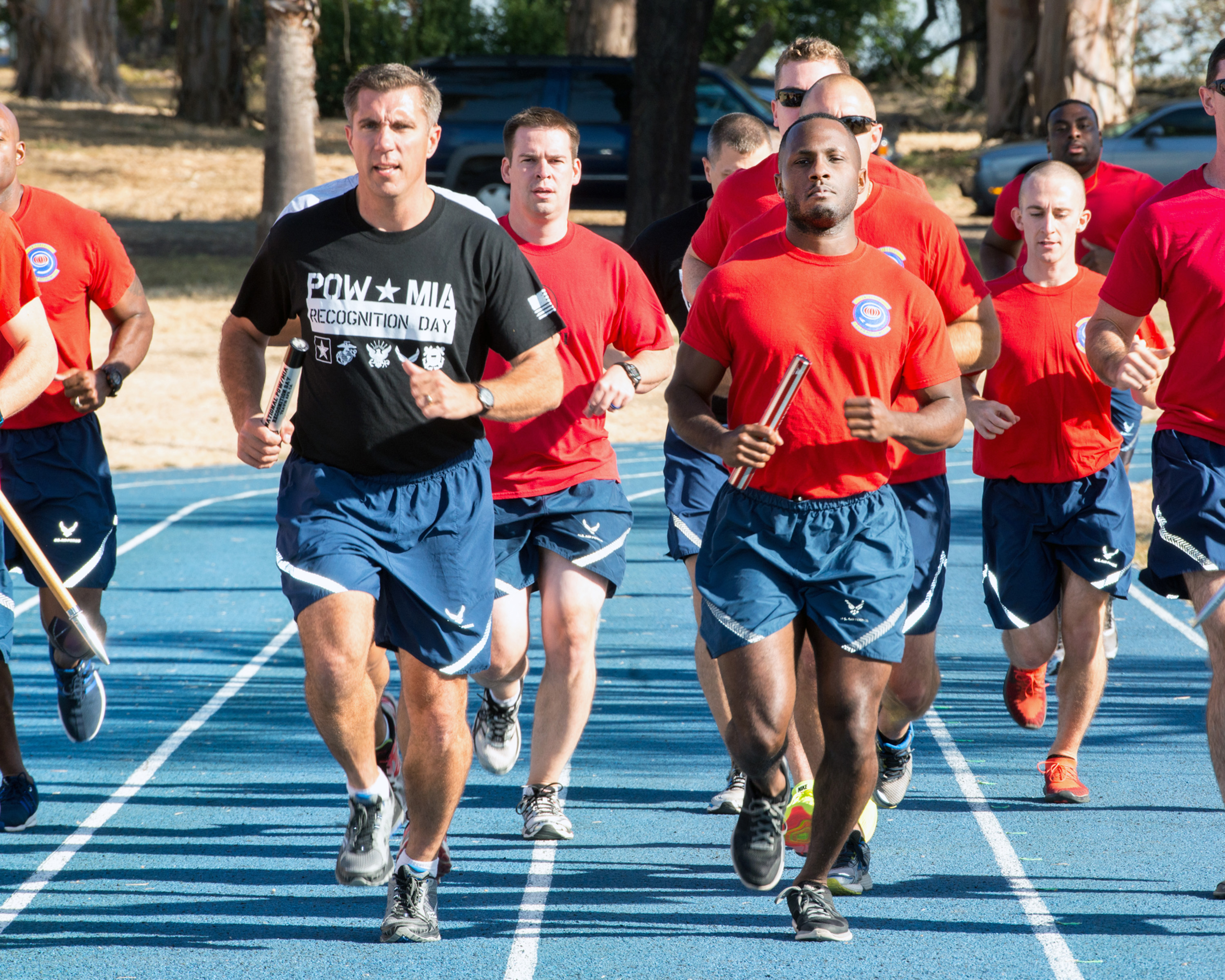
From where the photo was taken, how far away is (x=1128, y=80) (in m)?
26.8

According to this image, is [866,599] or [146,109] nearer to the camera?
[866,599]

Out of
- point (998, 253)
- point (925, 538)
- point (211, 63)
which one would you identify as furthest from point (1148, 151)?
point (211, 63)

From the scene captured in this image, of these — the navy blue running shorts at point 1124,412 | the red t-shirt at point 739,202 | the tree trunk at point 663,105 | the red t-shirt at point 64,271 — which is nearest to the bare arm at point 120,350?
the red t-shirt at point 64,271

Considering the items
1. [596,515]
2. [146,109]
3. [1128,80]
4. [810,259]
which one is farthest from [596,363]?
[146,109]

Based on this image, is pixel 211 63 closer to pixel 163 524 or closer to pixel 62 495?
pixel 163 524

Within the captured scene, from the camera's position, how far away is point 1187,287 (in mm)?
4758

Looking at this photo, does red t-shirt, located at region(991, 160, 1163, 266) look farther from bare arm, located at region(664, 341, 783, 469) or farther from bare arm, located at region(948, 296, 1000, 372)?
bare arm, located at region(664, 341, 783, 469)

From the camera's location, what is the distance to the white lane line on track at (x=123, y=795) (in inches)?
203

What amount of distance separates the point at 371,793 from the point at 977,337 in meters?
2.28

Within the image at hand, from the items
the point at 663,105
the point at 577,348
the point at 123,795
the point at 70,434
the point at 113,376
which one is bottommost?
the point at 123,795

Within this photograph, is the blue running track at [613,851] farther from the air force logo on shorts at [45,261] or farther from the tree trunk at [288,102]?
the tree trunk at [288,102]

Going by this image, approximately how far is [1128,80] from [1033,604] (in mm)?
22873

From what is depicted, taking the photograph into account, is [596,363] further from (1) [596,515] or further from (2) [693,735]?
(2) [693,735]

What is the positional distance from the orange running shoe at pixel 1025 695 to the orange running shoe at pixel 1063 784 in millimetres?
727
